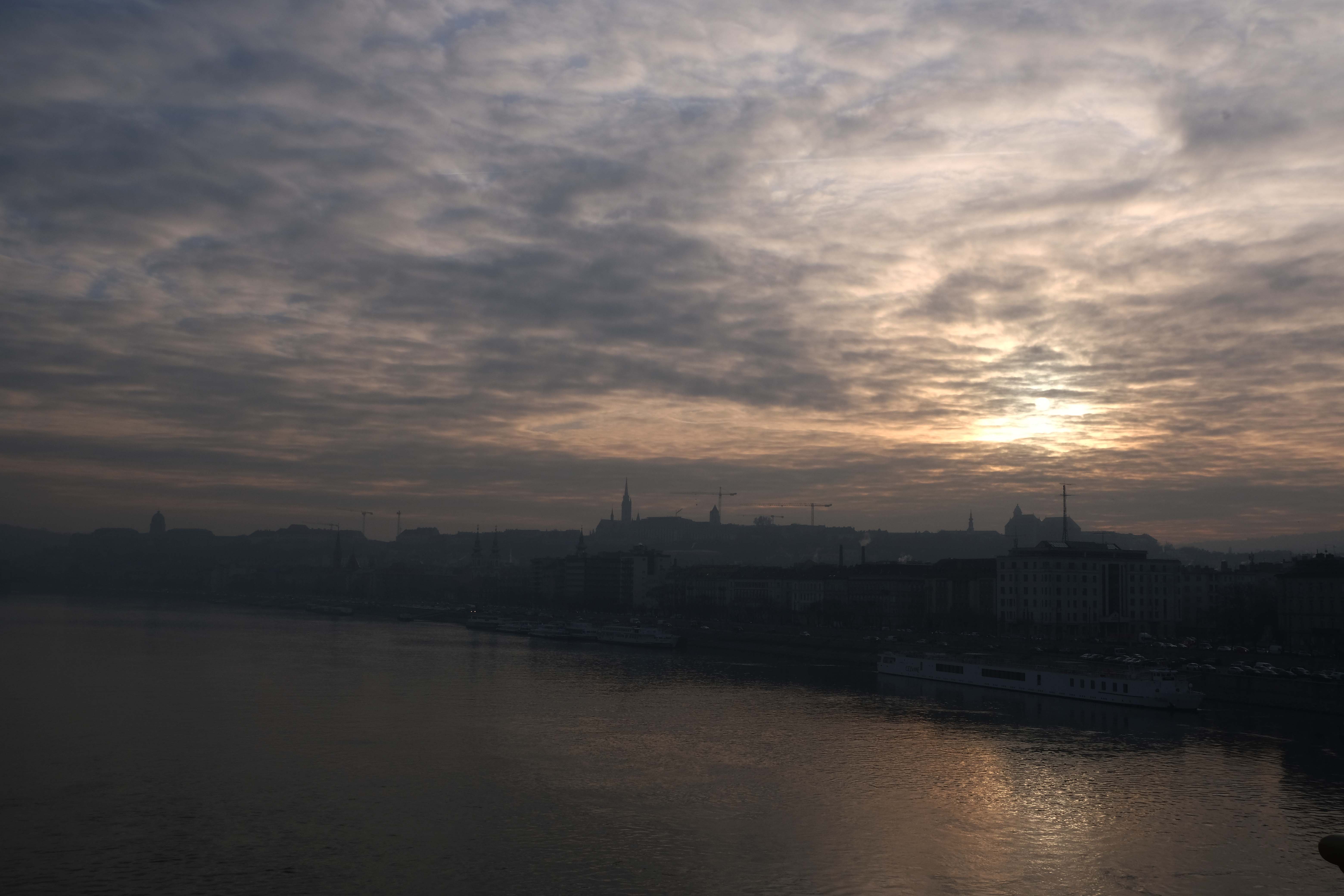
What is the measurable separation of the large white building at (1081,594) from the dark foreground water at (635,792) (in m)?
36.1

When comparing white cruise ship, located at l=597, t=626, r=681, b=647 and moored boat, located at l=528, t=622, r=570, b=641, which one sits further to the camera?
moored boat, located at l=528, t=622, r=570, b=641

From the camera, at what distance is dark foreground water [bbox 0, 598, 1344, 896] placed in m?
24.8

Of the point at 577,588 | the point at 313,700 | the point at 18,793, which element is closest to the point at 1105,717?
the point at 313,700

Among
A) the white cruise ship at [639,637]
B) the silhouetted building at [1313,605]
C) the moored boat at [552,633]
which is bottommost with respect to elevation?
the moored boat at [552,633]

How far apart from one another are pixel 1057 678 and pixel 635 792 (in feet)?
112

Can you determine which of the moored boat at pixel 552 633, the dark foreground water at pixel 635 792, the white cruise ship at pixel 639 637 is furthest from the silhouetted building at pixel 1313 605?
the moored boat at pixel 552 633

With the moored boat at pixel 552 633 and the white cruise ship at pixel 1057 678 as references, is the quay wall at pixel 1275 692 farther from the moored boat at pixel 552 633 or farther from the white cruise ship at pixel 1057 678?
the moored boat at pixel 552 633

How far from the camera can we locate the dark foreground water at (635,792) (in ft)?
81.2

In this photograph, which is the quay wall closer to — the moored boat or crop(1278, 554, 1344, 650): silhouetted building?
crop(1278, 554, 1344, 650): silhouetted building

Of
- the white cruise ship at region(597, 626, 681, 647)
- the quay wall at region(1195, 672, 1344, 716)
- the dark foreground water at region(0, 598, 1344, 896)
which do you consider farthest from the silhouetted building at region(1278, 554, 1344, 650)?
the white cruise ship at region(597, 626, 681, 647)

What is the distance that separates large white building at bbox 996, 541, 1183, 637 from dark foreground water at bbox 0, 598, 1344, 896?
36.1 meters

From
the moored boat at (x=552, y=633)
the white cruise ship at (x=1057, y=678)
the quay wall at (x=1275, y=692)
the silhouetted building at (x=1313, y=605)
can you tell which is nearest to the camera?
the quay wall at (x=1275, y=692)

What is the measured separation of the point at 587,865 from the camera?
82.1 ft

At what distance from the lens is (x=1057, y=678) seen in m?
58.9
